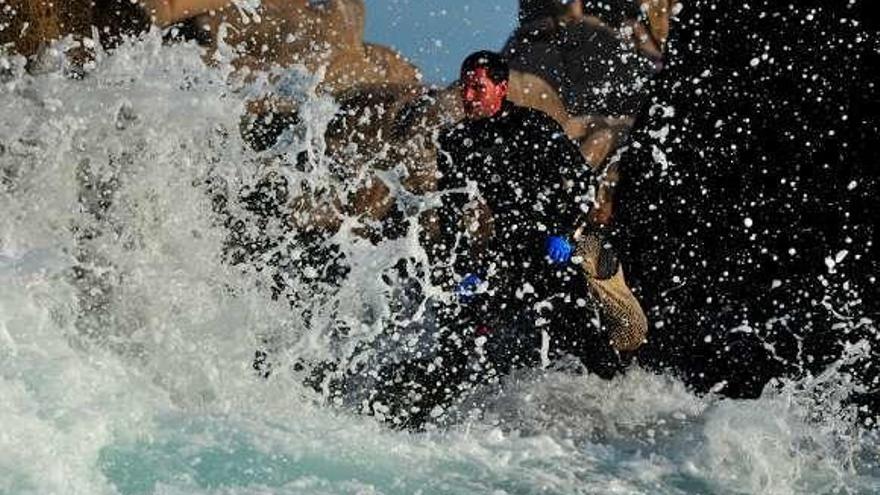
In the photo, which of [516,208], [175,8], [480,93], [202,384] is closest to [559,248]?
[516,208]

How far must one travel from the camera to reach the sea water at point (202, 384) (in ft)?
11.4

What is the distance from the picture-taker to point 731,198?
305 inches

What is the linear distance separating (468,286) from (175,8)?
1413 cm

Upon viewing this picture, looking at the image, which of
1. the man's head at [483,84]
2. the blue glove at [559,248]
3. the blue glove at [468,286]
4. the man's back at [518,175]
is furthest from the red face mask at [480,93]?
the blue glove at [468,286]

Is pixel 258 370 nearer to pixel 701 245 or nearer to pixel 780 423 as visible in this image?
pixel 780 423

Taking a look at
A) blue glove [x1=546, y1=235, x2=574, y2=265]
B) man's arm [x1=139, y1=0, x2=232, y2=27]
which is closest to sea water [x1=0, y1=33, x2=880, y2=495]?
Answer: blue glove [x1=546, y1=235, x2=574, y2=265]

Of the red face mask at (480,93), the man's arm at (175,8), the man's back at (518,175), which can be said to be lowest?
the man's back at (518,175)

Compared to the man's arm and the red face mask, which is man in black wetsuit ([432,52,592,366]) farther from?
the man's arm

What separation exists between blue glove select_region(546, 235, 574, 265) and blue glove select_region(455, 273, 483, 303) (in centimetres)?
43

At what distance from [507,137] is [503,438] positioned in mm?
1610

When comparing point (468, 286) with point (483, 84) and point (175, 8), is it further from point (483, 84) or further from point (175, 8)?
point (175, 8)

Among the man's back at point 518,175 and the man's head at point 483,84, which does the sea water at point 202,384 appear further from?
the man's head at point 483,84

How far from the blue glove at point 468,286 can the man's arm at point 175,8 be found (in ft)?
41.1

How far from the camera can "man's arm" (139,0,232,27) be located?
16727mm
